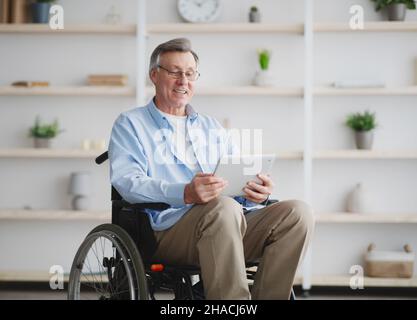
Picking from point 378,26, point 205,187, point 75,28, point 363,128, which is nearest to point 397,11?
point 378,26

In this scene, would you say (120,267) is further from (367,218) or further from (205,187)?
(367,218)

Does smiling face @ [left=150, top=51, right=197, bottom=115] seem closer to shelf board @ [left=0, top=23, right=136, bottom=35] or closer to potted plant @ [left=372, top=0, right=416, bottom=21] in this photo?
shelf board @ [left=0, top=23, right=136, bottom=35]

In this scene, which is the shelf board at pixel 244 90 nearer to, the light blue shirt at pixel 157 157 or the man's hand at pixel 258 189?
the light blue shirt at pixel 157 157

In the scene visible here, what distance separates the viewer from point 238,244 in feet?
6.68

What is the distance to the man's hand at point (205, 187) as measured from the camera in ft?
6.82

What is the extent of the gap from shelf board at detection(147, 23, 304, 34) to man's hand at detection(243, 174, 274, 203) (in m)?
2.17

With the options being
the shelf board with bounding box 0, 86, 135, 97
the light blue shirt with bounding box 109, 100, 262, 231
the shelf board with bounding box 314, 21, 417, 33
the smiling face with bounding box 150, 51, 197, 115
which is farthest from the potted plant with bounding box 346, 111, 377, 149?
the smiling face with bounding box 150, 51, 197, 115

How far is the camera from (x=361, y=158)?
434cm

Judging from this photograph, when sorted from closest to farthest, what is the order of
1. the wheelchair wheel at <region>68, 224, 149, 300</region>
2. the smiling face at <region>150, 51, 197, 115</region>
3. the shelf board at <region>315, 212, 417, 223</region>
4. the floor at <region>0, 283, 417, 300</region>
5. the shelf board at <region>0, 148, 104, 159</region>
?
the wheelchair wheel at <region>68, 224, 149, 300</region> < the smiling face at <region>150, 51, 197, 115</region> < the floor at <region>0, 283, 417, 300</region> < the shelf board at <region>315, 212, 417, 223</region> < the shelf board at <region>0, 148, 104, 159</region>

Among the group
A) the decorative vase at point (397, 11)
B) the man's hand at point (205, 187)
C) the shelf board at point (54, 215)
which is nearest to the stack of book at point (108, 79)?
the shelf board at point (54, 215)

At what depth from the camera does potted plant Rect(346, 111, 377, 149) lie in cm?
424

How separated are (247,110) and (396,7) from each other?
1105mm

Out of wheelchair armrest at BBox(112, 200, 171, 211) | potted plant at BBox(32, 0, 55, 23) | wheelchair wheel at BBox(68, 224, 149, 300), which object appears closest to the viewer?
wheelchair wheel at BBox(68, 224, 149, 300)

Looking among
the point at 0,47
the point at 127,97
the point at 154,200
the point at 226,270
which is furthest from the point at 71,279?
the point at 0,47
